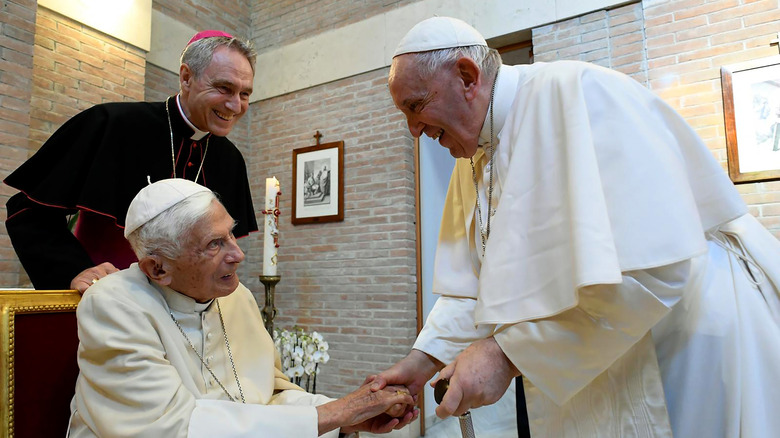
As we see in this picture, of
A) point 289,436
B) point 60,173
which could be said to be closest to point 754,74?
point 289,436

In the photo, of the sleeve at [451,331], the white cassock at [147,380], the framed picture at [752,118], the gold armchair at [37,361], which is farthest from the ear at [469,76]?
the framed picture at [752,118]

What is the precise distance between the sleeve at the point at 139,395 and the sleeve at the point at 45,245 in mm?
430

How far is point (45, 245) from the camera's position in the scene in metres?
1.89

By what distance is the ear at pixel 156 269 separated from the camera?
5.45ft

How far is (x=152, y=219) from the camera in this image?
1.66 m

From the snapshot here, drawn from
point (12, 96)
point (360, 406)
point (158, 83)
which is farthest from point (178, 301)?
point (158, 83)

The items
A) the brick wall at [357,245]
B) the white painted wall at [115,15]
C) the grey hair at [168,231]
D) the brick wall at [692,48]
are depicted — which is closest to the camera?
the grey hair at [168,231]

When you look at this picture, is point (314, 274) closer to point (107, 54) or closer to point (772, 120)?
point (107, 54)

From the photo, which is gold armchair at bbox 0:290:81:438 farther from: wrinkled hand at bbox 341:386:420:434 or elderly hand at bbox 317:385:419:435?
wrinkled hand at bbox 341:386:420:434

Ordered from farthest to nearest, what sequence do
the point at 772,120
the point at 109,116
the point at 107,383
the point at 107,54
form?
1. the point at 107,54
2. the point at 772,120
3. the point at 109,116
4. the point at 107,383

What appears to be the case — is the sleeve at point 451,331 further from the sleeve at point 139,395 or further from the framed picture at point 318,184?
the framed picture at point 318,184

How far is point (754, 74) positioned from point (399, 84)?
3.34 m

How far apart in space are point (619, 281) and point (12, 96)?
13.2ft

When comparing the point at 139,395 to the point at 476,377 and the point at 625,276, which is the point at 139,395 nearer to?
the point at 476,377
